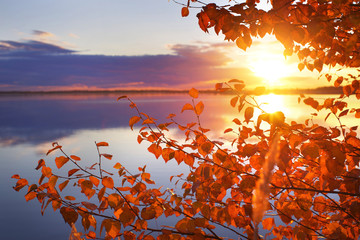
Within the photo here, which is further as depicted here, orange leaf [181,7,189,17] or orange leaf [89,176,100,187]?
orange leaf [181,7,189,17]

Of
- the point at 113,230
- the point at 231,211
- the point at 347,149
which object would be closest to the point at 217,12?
the point at 347,149

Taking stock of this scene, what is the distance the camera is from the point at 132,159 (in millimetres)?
16953

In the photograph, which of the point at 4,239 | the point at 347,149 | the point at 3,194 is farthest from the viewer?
the point at 3,194

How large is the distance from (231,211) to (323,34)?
2031 millimetres

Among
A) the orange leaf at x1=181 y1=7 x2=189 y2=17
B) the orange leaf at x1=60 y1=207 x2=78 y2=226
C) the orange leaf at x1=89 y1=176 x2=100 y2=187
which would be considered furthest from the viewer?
the orange leaf at x1=181 y1=7 x2=189 y2=17

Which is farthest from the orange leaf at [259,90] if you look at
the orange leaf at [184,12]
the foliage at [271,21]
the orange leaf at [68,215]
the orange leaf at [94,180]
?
the orange leaf at [68,215]

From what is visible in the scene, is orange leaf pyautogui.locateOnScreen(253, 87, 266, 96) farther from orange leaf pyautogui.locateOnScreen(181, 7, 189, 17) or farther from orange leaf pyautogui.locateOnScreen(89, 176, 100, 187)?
orange leaf pyautogui.locateOnScreen(89, 176, 100, 187)

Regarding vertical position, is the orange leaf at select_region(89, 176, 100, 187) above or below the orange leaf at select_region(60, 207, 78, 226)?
above

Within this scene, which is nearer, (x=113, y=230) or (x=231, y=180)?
(x=113, y=230)

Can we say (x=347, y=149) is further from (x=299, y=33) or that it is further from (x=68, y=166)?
(x=68, y=166)

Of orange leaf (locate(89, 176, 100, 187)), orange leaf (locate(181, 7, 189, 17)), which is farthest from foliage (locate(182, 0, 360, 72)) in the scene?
orange leaf (locate(89, 176, 100, 187))

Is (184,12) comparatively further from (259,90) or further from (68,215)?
(68,215)

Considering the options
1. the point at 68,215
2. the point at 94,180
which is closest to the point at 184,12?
the point at 94,180

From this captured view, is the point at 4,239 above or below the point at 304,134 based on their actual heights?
below
